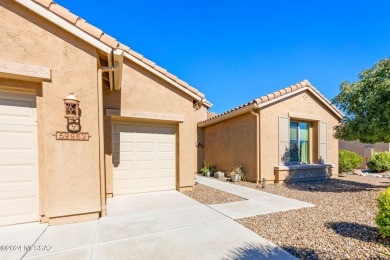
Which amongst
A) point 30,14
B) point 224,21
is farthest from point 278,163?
point 30,14

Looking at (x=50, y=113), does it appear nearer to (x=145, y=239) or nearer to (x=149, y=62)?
(x=145, y=239)

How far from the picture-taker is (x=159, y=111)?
714 cm

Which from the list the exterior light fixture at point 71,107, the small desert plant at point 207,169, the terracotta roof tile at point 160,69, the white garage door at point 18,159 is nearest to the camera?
the white garage door at point 18,159

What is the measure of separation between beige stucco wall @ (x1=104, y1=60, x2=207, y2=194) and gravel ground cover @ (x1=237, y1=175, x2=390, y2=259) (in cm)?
340

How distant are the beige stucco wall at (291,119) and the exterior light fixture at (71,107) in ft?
24.3

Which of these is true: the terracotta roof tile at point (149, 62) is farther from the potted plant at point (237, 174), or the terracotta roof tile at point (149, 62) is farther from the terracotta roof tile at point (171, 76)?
the potted plant at point (237, 174)

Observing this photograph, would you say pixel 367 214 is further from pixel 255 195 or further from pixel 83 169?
pixel 83 169

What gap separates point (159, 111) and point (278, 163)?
242 inches

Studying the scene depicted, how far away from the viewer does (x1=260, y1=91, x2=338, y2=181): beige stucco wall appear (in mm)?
9070

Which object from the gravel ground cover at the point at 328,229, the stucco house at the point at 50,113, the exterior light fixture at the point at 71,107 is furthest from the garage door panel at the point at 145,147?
the gravel ground cover at the point at 328,229

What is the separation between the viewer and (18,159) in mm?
4227

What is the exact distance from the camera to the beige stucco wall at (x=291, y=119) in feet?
29.8

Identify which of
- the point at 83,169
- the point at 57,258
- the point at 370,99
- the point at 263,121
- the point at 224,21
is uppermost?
the point at 224,21

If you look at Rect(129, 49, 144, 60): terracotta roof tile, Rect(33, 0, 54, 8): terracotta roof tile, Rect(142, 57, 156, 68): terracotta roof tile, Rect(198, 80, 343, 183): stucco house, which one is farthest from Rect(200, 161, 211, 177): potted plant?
Rect(33, 0, 54, 8): terracotta roof tile
